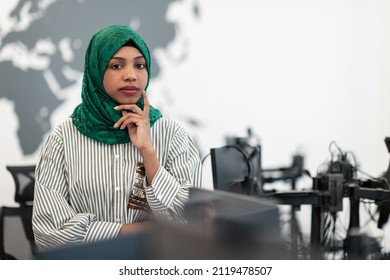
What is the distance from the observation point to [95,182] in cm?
96

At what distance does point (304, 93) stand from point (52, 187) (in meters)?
1.43

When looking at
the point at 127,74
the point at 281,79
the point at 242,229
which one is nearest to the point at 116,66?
the point at 127,74

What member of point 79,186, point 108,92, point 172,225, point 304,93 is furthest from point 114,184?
point 304,93

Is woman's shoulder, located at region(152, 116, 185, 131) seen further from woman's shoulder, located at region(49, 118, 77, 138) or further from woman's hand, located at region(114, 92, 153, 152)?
woman's shoulder, located at region(49, 118, 77, 138)

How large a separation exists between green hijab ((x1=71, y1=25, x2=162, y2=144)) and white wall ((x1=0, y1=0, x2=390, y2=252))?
0.41m

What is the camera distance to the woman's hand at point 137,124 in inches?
36.8

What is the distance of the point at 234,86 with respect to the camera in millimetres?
2342

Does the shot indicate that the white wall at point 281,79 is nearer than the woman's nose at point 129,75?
No

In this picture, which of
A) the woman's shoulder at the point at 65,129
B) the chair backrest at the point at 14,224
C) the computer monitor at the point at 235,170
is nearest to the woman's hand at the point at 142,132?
the woman's shoulder at the point at 65,129

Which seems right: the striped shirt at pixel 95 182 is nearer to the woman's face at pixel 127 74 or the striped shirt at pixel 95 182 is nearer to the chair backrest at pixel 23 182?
the woman's face at pixel 127 74

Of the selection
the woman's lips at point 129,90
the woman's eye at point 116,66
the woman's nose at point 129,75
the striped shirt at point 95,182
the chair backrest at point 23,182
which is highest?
the woman's eye at point 116,66

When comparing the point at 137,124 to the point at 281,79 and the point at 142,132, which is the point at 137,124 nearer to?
the point at 142,132

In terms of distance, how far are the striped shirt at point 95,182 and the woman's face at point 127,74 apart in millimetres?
104

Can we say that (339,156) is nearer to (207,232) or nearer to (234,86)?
(234,86)
